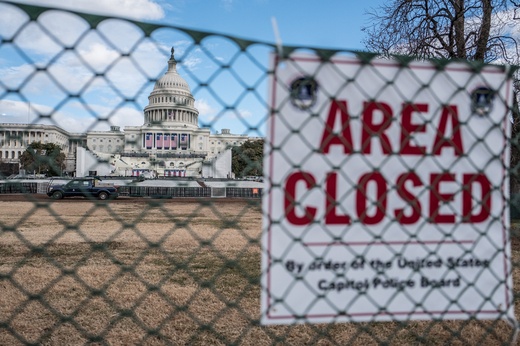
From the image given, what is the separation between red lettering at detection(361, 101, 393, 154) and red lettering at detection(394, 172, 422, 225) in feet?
0.35

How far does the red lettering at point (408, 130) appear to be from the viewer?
146 cm

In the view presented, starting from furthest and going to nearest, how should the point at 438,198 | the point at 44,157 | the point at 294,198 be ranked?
the point at 438,198 < the point at 294,198 < the point at 44,157

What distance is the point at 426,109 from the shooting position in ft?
4.89

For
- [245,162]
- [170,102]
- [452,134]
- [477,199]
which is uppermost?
[170,102]

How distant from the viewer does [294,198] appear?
139cm

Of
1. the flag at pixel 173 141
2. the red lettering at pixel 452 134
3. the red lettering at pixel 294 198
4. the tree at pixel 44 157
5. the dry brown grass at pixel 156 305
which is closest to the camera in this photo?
the tree at pixel 44 157

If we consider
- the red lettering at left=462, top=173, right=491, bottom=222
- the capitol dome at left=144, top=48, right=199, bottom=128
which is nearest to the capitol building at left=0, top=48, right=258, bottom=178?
the capitol dome at left=144, top=48, right=199, bottom=128

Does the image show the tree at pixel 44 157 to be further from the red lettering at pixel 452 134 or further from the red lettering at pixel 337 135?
the red lettering at pixel 452 134

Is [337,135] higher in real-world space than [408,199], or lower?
higher

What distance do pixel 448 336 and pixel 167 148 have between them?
76.4 inches

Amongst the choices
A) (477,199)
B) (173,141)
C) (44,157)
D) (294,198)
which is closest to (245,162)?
A: (294,198)

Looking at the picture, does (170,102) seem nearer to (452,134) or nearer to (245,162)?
(245,162)

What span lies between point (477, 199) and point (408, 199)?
275mm

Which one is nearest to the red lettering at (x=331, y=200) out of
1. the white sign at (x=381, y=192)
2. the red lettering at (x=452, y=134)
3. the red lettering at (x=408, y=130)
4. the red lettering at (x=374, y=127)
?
the white sign at (x=381, y=192)
